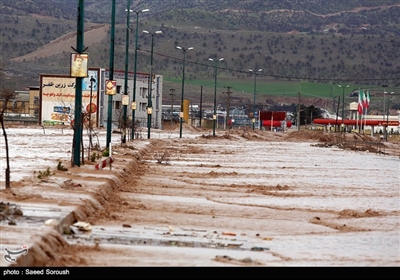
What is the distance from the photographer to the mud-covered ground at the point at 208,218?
14.1 meters

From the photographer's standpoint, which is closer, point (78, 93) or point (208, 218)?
point (208, 218)

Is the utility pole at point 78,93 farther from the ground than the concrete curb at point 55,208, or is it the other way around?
the utility pole at point 78,93

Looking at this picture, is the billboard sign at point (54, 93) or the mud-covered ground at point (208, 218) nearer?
→ the mud-covered ground at point (208, 218)

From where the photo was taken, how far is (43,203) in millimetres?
18047

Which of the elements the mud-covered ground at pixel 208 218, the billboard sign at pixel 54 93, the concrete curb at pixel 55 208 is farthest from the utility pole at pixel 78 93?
the billboard sign at pixel 54 93

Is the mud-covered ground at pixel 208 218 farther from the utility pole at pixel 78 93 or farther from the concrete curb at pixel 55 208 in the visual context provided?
the utility pole at pixel 78 93

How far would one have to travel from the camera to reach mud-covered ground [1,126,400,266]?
46.2 feet

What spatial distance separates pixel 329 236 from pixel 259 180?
15163 millimetres

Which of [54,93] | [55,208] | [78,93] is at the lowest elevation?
[54,93]

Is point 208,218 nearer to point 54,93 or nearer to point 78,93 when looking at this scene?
point 78,93

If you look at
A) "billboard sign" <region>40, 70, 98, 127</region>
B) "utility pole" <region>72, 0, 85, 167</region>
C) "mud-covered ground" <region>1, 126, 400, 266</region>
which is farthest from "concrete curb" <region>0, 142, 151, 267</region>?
"billboard sign" <region>40, 70, 98, 127</region>

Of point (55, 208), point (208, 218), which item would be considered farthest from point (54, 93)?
point (55, 208)

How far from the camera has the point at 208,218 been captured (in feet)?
65.7
